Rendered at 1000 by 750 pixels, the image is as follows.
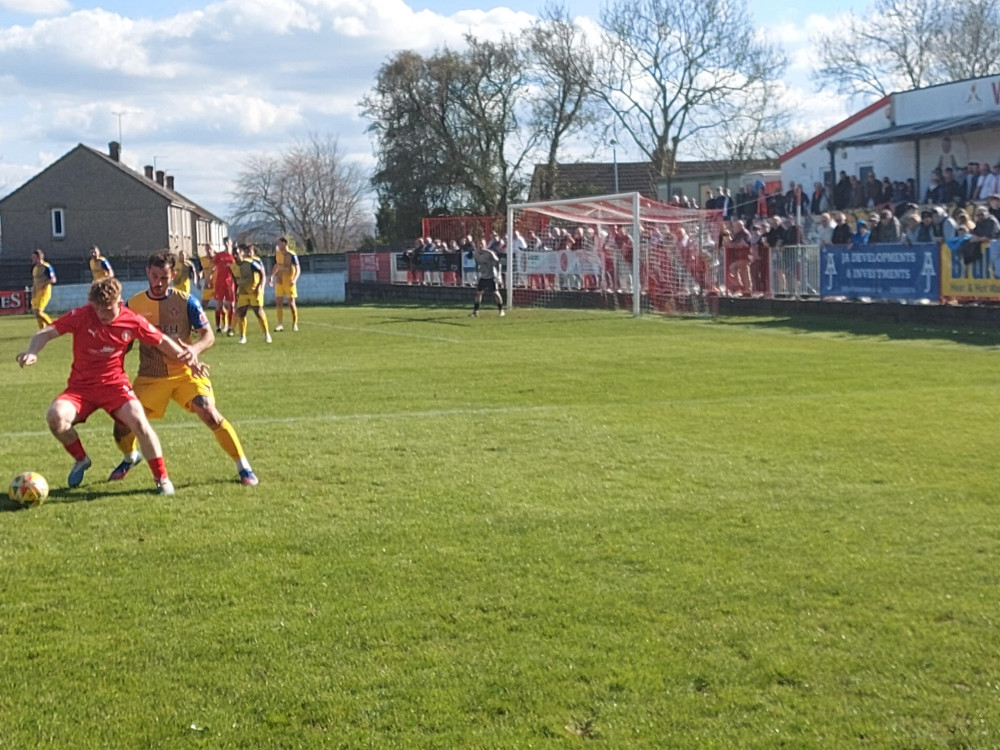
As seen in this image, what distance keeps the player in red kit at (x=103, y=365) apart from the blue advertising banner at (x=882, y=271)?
1736 cm

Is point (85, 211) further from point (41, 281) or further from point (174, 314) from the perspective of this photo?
point (174, 314)

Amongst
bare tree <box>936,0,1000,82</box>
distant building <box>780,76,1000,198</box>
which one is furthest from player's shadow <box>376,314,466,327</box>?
bare tree <box>936,0,1000,82</box>

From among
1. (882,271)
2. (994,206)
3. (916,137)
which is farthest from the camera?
(916,137)

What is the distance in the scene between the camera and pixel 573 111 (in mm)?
57656

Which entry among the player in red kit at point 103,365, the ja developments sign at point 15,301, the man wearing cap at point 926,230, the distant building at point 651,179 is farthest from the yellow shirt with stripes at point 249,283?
the ja developments sign at point 15,301

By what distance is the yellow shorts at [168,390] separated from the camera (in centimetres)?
866

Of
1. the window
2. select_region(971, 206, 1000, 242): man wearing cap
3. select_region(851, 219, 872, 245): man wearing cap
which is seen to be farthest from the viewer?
the window

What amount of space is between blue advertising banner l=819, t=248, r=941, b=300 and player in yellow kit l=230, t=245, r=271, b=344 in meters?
11.3

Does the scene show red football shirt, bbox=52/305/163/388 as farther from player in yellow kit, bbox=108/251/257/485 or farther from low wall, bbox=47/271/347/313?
low wall, bbox=47/271/347/313

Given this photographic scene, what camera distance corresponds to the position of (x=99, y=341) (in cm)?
818

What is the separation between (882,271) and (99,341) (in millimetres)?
18402

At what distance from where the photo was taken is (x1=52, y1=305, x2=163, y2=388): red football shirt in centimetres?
815

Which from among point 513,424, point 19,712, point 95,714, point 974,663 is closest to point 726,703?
point 974,663

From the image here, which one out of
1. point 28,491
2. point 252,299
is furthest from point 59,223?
point 28,491
